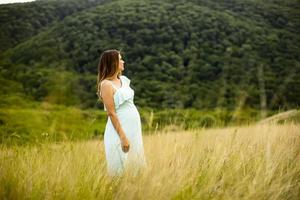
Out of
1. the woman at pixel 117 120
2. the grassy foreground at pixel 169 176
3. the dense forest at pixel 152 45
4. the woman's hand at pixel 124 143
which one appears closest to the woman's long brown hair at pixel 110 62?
the woman at pixel 117 120

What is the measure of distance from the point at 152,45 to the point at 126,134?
71.0 metres

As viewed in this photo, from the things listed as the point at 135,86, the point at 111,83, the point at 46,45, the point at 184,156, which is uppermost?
the point at 111,83

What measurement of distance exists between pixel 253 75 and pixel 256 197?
203 ft

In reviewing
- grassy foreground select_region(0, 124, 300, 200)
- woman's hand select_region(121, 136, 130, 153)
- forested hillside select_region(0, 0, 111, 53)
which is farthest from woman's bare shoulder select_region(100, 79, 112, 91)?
forested hillside select_region(0, 0, 111, 53)

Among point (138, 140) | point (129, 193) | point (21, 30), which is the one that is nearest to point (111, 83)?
point (138, 140)

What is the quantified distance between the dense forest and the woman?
46508mm

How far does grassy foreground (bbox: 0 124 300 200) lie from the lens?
2.84m

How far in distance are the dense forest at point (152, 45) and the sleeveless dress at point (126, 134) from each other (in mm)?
46536

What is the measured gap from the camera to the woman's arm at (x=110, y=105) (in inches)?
161

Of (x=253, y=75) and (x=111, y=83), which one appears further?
(x=253, y=75)

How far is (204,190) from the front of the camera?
2.95 m

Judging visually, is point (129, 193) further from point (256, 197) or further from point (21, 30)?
point (21, 30)

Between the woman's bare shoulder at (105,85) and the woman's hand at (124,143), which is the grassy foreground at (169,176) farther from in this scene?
the woman's bare shoulder at (105,85)

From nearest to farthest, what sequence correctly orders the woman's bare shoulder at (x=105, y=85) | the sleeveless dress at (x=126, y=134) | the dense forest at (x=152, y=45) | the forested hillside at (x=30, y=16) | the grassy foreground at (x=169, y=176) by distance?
the grassy foreground at (x=169, y=176), the sleeveless dress at (x=126, y=134), the woman's bare shoulder at (x=105, y=85), the dense forest at (x=152, y=45), the forested hillside at (x=30, y=16)
